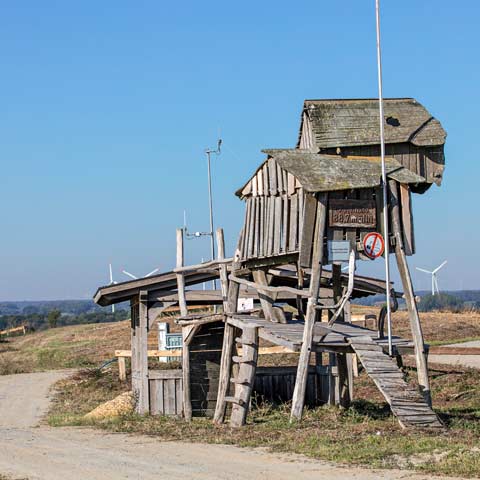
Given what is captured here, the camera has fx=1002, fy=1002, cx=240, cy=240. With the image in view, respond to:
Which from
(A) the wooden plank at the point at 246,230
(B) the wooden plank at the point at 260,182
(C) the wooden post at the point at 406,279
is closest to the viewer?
(C) the wooden post at the point at 406,279

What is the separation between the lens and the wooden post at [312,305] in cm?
1803

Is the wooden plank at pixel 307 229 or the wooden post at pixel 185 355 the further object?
the wooden post at pixel 185 355

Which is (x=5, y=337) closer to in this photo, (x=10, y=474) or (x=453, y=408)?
(x=453, y=408)

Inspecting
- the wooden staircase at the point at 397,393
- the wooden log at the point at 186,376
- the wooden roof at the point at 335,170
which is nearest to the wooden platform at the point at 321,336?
the wooden staircase at the point at 397,393

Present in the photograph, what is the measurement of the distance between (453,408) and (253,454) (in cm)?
849

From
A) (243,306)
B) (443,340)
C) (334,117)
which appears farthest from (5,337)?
(334,117)

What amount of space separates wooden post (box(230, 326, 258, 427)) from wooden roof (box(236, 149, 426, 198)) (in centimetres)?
346

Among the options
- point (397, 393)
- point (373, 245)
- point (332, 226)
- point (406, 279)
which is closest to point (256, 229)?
point (332, 226)

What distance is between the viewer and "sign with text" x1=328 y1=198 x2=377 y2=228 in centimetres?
1819

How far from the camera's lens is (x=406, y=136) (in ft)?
64.0

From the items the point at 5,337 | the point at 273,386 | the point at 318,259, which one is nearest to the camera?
the point at 318,259

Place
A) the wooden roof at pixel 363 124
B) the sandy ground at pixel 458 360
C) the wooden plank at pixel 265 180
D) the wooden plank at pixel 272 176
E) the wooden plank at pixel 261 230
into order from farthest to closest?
the sandy ground at pixel 458 360, the wooden plank at pixel 265 180, the wooden plank at pixel 261 230, the wooden plank at pixel 272 176, the wooden roof at pixel 363 124

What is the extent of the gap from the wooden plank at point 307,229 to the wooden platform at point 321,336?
58.9 inches

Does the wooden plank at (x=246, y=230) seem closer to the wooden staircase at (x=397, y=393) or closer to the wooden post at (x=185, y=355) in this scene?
the wooden post at (x=185, y=355)
